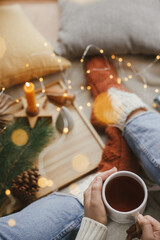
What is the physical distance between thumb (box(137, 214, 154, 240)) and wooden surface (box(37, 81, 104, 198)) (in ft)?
1.09

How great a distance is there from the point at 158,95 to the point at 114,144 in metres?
0.30

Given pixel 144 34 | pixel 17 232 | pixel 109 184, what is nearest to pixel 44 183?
pixel 17 232

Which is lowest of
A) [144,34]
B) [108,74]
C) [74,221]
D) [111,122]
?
[74,221]

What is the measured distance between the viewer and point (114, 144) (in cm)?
86

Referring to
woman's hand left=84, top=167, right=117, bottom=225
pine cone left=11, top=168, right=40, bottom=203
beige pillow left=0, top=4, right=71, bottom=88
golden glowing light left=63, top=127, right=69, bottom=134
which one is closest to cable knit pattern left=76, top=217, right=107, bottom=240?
woman's hand left=84, top=167, right=117, bottom=225

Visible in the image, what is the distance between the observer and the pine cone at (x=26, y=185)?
0.76 m

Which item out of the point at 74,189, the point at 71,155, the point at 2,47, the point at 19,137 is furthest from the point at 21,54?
the point at 74,189

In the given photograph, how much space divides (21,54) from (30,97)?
23cm

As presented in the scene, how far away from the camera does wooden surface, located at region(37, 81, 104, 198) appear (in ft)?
2.74

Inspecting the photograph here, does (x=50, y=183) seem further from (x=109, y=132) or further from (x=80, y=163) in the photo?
(x=109, y=132)

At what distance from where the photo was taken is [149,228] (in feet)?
1.70

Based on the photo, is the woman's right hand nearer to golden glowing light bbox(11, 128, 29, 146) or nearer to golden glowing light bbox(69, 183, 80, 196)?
golden glowing light bbox(69, 183, 80, 196)

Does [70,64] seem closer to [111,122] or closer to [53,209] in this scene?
[111,122]

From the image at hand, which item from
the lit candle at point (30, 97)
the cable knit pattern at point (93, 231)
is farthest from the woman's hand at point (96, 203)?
the lit candle at point (30, 97)
